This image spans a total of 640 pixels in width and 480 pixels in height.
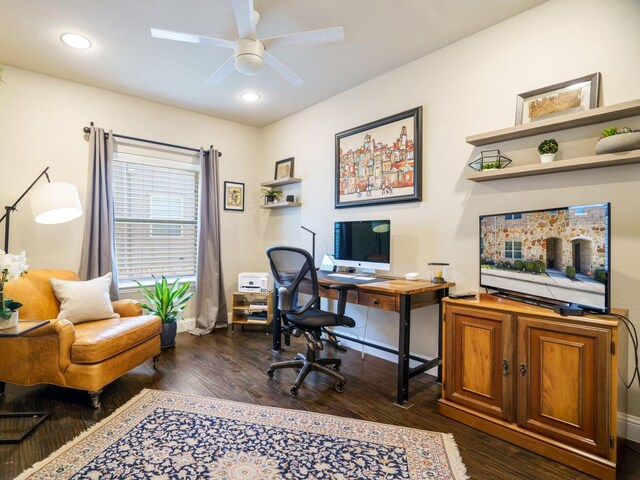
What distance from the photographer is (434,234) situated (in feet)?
9.12

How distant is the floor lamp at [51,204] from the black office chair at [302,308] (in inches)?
68.7

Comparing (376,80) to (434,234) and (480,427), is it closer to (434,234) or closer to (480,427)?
(434,234)

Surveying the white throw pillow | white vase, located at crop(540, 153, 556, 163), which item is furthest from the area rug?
white vase, located at crop(540, 153, 556, 163)

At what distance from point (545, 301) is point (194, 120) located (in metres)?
4.11

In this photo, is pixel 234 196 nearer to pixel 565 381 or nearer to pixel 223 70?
pixel 223 70

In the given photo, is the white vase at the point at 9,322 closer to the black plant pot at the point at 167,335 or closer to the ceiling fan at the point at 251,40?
the black plant pot at the point at 167,335

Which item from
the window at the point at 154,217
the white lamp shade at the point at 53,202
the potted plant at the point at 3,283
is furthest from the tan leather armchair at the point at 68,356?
the window at the point at 154,217

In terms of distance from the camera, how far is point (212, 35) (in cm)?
255

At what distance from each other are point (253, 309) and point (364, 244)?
1.74 metres

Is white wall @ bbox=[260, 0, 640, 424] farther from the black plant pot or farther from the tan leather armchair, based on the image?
the tan leather armchair

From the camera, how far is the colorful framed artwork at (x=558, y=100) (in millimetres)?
1972

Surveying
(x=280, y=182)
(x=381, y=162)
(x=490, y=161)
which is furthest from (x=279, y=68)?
(x=280, y=182)

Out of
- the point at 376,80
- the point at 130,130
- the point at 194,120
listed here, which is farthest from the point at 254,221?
the point at 376,80

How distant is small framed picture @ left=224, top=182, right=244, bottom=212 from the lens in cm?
436
